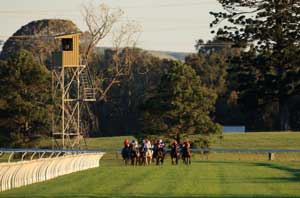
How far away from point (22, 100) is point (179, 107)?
14523 millimetres

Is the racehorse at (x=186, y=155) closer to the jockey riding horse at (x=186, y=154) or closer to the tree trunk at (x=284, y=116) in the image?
the jockey riding horse at (x=186, y=154)

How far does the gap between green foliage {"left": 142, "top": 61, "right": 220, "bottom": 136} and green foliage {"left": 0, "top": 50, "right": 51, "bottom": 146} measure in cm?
1062

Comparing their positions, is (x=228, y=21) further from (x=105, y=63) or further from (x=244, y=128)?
(x=105, y=63)

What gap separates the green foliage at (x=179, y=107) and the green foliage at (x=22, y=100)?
1062cm

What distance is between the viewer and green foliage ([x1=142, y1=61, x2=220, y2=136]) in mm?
79375

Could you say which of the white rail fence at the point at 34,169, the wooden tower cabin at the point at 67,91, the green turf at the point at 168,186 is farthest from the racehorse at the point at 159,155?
the wooden tower cabin at the point at 67,91

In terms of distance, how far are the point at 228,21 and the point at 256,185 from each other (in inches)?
291

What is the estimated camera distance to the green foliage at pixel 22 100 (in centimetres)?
8506

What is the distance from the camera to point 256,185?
35.8 m

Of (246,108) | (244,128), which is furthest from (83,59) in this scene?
(244,128)

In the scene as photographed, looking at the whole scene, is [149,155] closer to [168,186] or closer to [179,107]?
[179,107]

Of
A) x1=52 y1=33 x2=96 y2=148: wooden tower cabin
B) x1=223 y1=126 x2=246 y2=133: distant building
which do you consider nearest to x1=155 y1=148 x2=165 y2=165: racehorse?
x1=52 y1=33 x2=96 y2=148: wooden tower cabin

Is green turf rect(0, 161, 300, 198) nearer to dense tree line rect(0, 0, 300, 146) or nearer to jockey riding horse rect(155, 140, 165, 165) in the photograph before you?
dense tree line rect(0, 0, 300, 146)

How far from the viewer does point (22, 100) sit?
3371 inches
